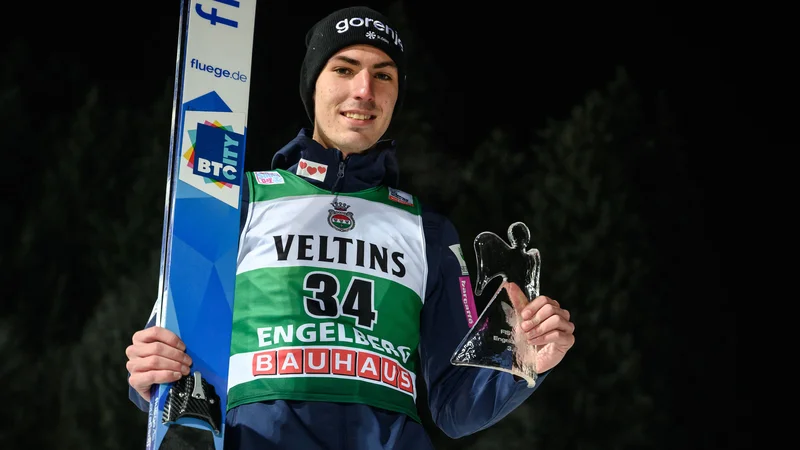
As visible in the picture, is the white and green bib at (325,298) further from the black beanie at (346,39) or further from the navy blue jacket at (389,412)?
the black beanie at (346,39)

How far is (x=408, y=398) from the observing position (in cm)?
214

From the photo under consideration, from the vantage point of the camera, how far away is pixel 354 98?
7.83 ft

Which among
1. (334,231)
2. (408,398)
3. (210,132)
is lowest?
(408,398)

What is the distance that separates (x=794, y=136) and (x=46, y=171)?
4603 mm

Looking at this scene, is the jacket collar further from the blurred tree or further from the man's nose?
the blurred tree

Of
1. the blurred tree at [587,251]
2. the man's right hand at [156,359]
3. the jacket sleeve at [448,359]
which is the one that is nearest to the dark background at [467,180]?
the blurred tree at [587,251]

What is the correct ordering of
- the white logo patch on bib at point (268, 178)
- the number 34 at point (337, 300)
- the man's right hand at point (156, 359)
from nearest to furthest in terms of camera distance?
the man's right hand at point (156, 359)
the number 34 at point (337, 300)
the white logo patch on bib at point (268, 178)

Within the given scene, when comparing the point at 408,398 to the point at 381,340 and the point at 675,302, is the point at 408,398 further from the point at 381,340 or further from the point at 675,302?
the point at 675,302

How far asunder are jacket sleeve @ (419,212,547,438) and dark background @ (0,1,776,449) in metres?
3.44

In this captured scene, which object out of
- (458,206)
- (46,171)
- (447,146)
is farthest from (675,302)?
(46,171)

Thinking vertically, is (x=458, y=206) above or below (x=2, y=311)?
above

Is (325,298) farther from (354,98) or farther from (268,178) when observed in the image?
(354,98)

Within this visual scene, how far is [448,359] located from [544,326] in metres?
0.32

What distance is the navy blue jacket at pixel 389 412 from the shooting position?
6.61 ft
